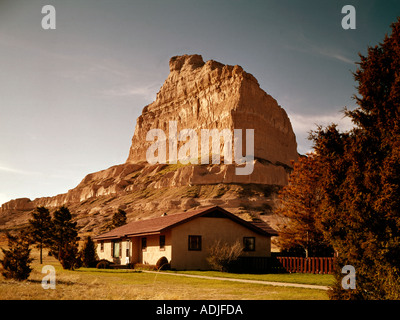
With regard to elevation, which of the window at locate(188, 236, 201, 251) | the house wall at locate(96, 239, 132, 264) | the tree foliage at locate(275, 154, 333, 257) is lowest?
the house wall at locate(96, 239, 132, 264)

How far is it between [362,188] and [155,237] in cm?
2558

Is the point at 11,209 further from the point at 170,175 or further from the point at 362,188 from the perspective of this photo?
the point at 362,188

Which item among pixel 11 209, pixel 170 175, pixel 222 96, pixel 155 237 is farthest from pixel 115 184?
pixel 155 237

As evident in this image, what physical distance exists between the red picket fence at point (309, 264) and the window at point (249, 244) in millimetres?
3332

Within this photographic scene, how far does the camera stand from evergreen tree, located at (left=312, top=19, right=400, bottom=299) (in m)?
9.41

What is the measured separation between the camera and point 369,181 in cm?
974

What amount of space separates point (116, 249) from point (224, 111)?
123 meters

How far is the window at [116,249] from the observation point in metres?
39.4

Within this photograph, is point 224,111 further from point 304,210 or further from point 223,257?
point 223,257

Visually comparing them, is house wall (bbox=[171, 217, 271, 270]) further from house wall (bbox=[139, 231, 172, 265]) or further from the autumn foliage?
the autumn foliage

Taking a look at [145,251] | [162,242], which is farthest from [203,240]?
[145,251]

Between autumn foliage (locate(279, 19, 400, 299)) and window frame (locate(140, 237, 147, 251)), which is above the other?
autumn foliage (locate(279, 19, 400, 299))

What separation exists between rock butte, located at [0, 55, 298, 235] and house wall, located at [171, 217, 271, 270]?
6733cm

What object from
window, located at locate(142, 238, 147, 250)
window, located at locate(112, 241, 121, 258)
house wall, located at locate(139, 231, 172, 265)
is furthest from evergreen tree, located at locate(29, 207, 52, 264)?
house wall, located at locate(139, 231, 172, 265)
